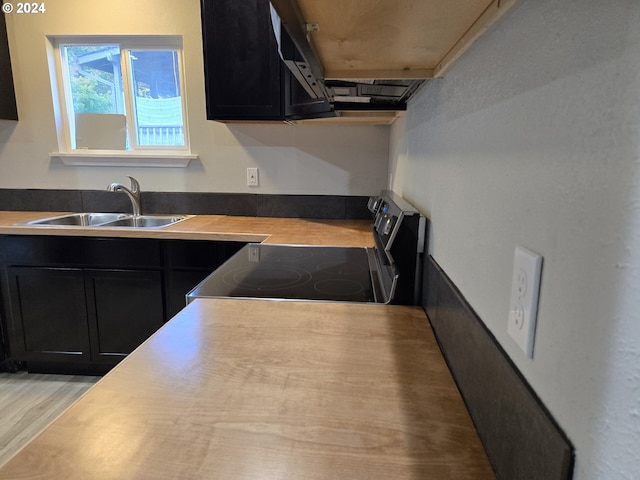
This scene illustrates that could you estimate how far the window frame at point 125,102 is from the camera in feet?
7.76

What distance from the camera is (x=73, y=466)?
0.49 m

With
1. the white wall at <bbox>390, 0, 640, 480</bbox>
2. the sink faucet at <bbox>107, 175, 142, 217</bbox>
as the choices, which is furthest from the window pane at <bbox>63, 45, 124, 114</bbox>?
the white wall at <bbox>390, 0, 640, 480</bbox>

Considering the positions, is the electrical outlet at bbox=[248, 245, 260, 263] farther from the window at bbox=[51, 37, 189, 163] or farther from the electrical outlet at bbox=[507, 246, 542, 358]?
the window at bbox=[51, 37, 189, 163]

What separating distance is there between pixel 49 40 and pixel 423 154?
8.34 feet

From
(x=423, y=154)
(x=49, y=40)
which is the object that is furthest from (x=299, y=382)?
(x=49, y=40)

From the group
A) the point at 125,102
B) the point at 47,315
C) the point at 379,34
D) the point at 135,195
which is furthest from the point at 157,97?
the point at 379,34

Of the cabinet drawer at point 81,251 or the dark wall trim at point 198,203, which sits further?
the dark wall trim at point 198,203

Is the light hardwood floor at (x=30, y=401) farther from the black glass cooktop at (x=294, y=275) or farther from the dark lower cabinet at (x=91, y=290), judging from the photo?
the black glass cooktop at (x=294, y=275)

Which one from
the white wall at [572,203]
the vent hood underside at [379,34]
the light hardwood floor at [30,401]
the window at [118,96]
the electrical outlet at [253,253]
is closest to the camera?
the white wall at [572,203]

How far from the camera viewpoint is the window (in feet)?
7.89

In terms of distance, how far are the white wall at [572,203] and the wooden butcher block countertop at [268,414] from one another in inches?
7.4

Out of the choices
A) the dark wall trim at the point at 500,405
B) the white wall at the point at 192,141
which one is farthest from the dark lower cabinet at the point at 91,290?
the dark wall trim at the point at 500,405

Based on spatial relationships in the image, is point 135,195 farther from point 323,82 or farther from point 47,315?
point 323,82

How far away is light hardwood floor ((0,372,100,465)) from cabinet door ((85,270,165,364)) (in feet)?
0.91
